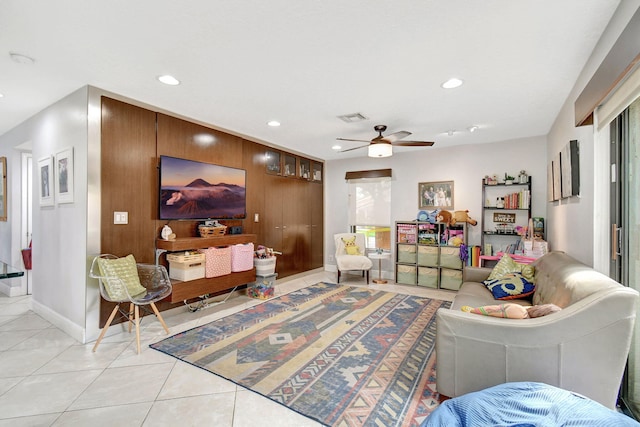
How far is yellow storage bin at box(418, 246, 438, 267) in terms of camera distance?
16.5 ft

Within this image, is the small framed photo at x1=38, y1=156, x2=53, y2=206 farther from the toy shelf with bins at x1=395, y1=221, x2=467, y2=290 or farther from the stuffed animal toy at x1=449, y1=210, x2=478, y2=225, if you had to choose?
the stuffed animal toy at x1=449, y1=210, x2=478, y2=225

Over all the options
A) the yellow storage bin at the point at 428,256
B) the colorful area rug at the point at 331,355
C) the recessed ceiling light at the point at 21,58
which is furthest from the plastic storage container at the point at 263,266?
the recessed ceiling light at the point at 21,58

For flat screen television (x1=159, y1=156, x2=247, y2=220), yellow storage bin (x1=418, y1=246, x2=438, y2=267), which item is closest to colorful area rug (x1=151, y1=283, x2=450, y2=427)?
yellow storage bin (x1=418, y1=246, x2=438, y2=267)

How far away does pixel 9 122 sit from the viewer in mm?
3916

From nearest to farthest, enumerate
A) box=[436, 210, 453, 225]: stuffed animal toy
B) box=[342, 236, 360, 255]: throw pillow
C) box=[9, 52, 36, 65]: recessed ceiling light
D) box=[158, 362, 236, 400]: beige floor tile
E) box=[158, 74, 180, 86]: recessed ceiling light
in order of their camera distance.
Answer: box=[158, 362, 236, 400]: beige floor tile < box=[9, 52, 36, 65]: recessed ceiling light < box=[158, 74, 180, 86]: recessed ceiling light < box=[436, 210, 453, 225]: stuffed animal toy < box=[342, 236, 360, 255]: throw pillow

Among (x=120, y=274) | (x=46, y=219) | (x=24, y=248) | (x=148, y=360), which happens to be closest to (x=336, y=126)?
(x=120, y=274)

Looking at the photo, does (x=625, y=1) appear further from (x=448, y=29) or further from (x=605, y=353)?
(x=605, y=353)

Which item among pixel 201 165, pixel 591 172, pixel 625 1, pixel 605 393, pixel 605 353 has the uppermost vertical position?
pixel 625 1

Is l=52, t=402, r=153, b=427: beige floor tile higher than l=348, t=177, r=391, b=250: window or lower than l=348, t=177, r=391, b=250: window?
lower

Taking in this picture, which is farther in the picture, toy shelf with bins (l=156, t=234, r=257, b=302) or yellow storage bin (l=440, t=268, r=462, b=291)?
yellow storage bin (l=440, t=268, r=462, b=291)

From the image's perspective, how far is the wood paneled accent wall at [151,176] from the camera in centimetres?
298

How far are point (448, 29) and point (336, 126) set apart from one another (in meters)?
2.21

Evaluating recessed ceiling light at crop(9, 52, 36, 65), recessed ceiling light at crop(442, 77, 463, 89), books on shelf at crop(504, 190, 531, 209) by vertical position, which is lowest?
books on shelf at crop(504, 190, 531, 209)

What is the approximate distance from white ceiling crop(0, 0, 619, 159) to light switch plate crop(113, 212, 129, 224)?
1.24m
